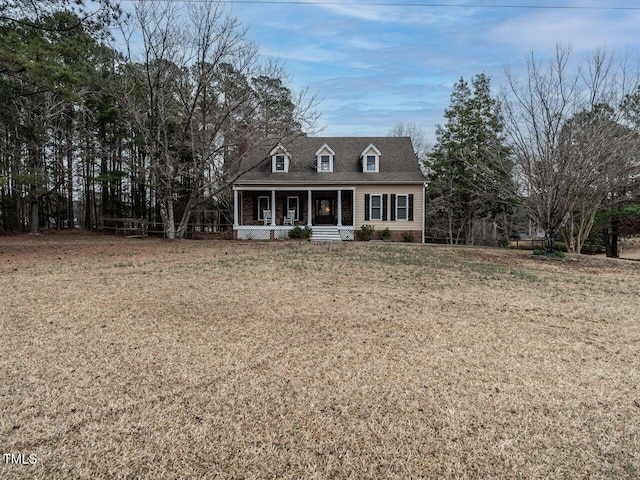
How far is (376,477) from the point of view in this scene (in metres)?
2.11

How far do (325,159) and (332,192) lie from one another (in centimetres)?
187

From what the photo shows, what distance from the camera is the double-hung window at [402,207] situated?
63.5 feet

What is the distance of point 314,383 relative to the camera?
10.5 feet

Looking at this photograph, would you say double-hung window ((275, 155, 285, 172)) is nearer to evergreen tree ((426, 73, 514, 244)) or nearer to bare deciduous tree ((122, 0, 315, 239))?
bare deciduous tree ((122, 0, 315, 239))

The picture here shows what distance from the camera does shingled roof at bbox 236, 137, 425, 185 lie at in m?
19.2

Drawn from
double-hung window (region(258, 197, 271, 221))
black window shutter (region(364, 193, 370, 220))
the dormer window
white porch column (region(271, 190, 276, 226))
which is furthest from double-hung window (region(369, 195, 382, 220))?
double-hung window (region(258, 197, 271, 221))

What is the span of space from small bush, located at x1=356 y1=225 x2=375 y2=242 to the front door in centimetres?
236

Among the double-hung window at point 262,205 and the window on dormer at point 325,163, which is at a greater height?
the window on dormer at point 325,163

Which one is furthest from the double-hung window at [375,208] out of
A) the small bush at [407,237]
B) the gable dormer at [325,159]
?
the gable dormer at [325,159]

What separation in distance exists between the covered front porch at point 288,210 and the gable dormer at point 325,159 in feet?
3.93

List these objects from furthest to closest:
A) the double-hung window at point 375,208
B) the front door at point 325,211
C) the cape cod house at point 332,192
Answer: the front door at point 325,211
the double-hung window at point 375,208
the cape cod house at point 332,192

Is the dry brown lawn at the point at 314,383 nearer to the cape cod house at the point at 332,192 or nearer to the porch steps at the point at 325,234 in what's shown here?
the porch steps at the point at 325,234

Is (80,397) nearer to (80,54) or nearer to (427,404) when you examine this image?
(427,404)

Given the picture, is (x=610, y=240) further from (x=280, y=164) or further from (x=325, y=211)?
(x=280, y=164)
